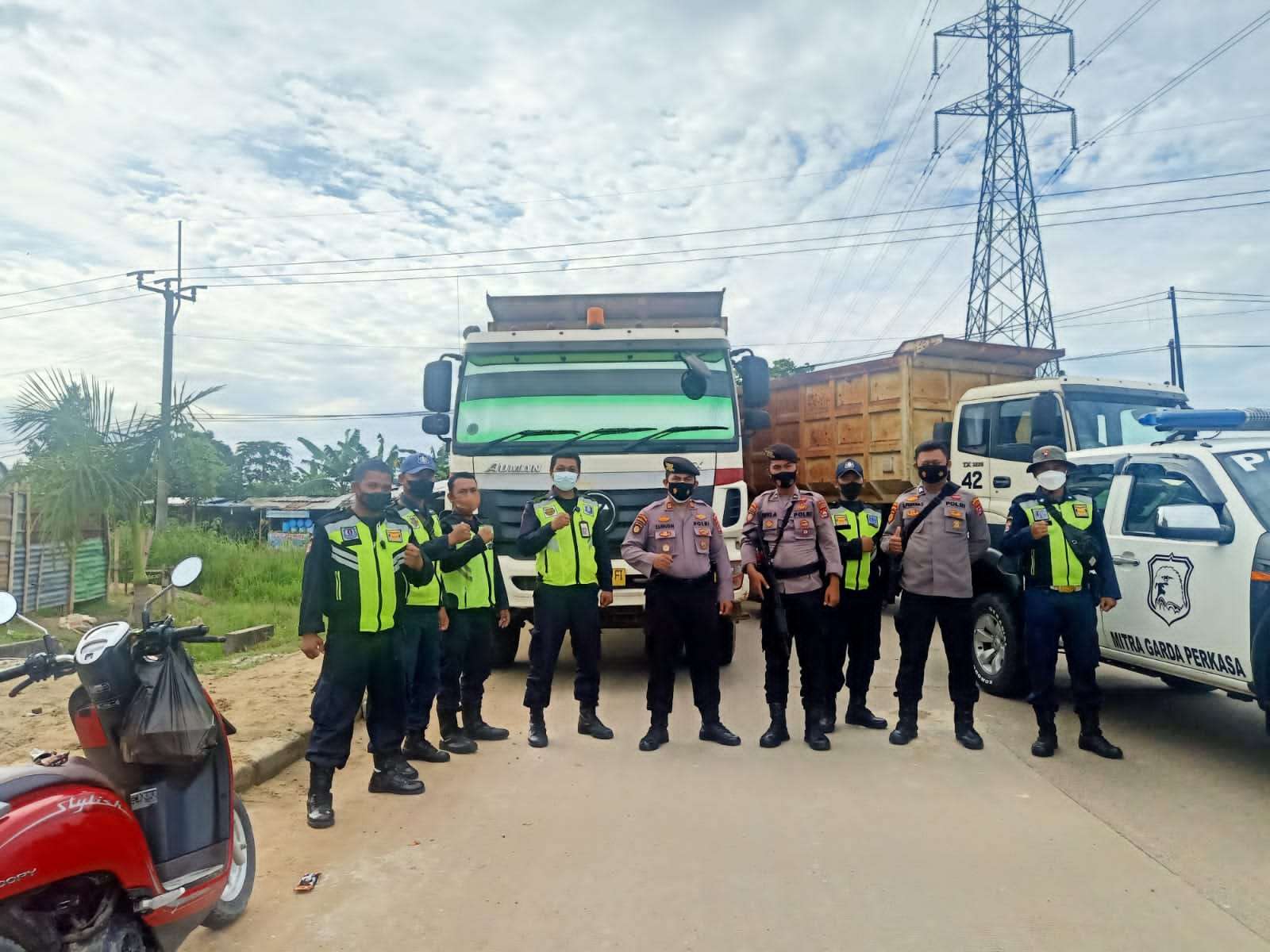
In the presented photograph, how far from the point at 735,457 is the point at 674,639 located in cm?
203

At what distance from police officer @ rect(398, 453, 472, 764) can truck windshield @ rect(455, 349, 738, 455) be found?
1.64m

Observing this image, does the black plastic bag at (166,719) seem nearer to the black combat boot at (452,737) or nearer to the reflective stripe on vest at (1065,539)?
the black combat boot at (452,737)

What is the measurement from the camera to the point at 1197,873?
3.72m

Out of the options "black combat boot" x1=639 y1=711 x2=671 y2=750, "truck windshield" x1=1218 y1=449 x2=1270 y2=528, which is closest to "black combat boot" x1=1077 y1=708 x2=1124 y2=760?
"truck windshield" x1=1218 y1=449 x2=1270 y2=528

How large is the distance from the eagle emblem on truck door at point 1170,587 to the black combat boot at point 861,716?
180 cm

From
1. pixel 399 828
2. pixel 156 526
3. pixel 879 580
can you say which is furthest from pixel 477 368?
pixel 156 526

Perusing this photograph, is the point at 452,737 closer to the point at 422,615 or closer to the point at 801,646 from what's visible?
the point at 422,615

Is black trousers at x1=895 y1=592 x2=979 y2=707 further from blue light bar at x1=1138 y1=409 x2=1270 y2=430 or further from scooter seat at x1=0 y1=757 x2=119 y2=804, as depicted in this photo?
scooter seat at x1=0 y1=757 x2=119 y2=804

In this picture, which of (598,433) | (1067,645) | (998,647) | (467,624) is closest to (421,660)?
(467,624)

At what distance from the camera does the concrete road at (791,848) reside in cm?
324

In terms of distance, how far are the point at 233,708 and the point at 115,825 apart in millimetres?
3942

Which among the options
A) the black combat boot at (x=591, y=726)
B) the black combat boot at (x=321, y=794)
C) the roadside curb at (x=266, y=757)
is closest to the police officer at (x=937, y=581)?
the black combat boot at (x=591, y=726)

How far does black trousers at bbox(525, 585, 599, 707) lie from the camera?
19.3ft

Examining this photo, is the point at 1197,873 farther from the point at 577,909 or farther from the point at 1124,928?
the point at 577,909
